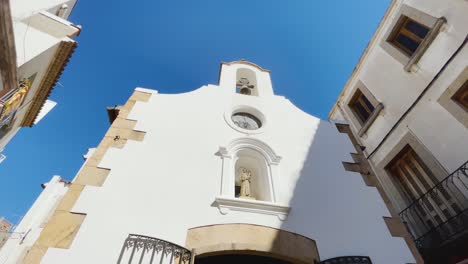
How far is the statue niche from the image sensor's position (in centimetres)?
427

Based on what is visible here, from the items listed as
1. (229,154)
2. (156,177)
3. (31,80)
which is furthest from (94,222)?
(31,80)

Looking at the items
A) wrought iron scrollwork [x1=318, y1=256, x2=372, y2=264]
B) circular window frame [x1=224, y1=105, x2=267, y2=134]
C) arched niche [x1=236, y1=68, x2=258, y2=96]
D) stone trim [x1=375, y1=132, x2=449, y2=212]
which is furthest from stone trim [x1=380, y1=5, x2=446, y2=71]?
wrought iron scrollwork [x1=318, y1=256, x2=372, y2=264]

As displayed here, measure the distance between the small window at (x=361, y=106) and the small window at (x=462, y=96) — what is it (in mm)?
2997

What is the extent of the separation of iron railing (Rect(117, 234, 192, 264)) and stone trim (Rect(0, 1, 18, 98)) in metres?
4.74

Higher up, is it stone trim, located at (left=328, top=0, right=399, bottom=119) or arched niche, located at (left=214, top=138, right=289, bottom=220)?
stone trim, located at (left=328, top=0, right=399, bottom=119)

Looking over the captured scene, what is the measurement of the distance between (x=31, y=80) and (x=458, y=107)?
11392 mm

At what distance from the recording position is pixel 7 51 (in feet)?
15.9

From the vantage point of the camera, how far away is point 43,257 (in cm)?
267

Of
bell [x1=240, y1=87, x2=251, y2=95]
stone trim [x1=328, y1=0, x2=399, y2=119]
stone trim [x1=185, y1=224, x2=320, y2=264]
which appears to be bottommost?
stone trim [x1=185, y1=224, x2=320, y2=264]

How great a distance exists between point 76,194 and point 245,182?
2.65 metres

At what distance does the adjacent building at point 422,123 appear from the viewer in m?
5.11

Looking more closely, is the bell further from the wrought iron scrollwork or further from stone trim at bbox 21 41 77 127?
stone trim at bbox 21 41 77 127

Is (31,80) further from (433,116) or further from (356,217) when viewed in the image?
(433,116)

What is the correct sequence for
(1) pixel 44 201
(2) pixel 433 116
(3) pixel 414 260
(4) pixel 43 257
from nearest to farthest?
(4) pixel 43 257 → (3) pixel 414 260 → (2) pixel 433 116 → (1) pixel 44 201
